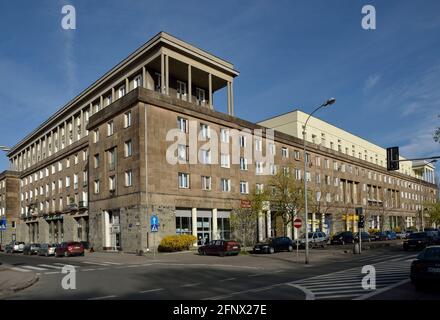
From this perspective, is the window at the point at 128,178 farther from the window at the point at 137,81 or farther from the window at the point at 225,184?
the window at the point at 137,81

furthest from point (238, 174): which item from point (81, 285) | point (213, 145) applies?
point (81, 285)

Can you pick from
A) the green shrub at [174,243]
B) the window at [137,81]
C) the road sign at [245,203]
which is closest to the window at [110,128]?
the window at [137,81]

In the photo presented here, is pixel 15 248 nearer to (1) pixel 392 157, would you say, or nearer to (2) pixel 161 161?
(2) pixel 161 161

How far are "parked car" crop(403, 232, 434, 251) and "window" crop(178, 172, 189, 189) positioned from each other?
21.8 metres

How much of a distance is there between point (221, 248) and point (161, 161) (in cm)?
1138

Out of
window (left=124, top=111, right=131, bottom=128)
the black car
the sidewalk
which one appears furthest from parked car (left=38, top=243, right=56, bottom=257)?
the sidewalk

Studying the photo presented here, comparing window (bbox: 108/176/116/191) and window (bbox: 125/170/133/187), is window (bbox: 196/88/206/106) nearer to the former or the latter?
window (bbox: 108/176/116/191)

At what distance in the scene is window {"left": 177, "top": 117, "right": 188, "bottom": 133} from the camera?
148ft

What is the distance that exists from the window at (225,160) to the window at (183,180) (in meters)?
5.88

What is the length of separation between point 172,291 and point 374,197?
81415mm

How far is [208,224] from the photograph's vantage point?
154ft
